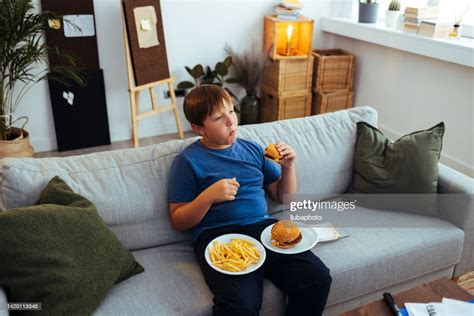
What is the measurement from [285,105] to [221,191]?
2537mm

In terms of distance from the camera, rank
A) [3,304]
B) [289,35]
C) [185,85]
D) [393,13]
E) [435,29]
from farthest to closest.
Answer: [289,35] < [185,85] < [393,13] < [435,29] < [3,304]

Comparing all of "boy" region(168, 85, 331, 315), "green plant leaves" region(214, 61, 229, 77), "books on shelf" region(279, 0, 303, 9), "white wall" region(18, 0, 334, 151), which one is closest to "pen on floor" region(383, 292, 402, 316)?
"boy" region(168, 85, 331, 315)

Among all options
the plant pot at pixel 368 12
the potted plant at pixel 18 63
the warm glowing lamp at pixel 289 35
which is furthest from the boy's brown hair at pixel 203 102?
the plant pot at pixel 368 12

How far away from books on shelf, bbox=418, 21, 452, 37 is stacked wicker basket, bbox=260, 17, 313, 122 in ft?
3.38

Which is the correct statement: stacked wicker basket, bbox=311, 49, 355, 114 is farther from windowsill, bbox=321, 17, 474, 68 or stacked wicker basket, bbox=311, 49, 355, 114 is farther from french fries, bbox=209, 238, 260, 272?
french fries, bbox=209, 238, 260, 272

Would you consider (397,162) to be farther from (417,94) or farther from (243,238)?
(417,94)

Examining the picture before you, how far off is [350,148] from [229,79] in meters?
2.06

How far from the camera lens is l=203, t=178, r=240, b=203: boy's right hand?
150cm

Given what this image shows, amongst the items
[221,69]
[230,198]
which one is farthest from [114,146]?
[230,198]

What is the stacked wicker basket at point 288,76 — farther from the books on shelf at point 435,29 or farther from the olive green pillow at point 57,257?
the olive green pillow at point 57,257

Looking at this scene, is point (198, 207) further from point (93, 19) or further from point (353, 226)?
point (93, 19)

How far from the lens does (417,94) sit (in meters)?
3.44

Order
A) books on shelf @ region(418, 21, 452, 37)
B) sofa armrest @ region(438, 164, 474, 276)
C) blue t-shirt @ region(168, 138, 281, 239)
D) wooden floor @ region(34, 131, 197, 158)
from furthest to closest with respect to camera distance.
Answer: wooden floor @ region(34, 131, 197, 158) < books on shelf @ region(418, 21, 452, 37) < sofa armrest @ region(438, 164, 474, 276) < blue t-shirt @ region(168, 138, 281, 239)

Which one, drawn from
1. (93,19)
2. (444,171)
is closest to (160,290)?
(444,171)
